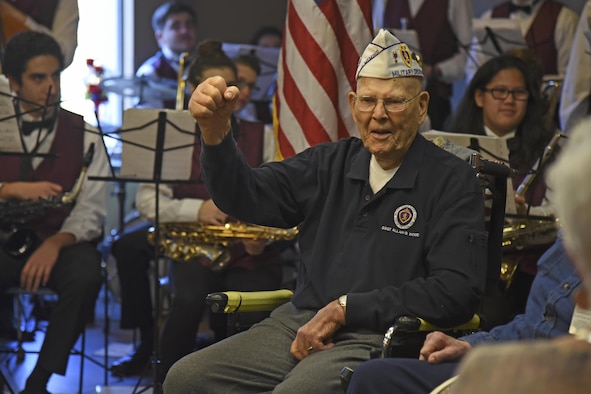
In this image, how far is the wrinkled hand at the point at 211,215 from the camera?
4.79 meters

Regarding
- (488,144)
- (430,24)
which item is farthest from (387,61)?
(430,24)

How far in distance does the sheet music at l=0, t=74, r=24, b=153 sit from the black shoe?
1.32 metres

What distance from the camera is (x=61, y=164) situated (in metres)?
4.98

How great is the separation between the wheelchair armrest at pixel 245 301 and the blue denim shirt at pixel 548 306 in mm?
605

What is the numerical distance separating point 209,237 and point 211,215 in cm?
12

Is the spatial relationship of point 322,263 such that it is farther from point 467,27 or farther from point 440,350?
point 467,27

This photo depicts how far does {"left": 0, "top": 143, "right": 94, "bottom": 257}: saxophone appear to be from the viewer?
4742mm

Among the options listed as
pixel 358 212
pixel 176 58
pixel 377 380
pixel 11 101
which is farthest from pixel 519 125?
pixel 176 58

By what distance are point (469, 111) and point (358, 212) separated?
6.42 ft

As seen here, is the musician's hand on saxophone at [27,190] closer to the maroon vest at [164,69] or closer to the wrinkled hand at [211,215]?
the wrinkled hand at [211,215]

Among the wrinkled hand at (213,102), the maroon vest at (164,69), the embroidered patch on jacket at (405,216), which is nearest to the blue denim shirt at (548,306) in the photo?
the embroidered patch on jacket at (405,216)

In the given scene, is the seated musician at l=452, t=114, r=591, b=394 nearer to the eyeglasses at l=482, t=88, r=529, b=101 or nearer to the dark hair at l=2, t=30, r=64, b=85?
the eyeglasses at l=482, t=88, r=529, b=101

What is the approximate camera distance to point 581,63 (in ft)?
19.5

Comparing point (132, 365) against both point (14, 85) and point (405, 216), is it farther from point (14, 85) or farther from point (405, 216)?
point (405, 216)
